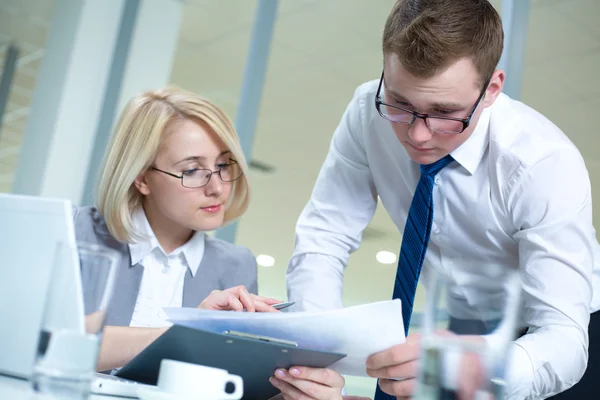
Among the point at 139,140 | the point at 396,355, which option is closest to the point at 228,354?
the point at 396,355

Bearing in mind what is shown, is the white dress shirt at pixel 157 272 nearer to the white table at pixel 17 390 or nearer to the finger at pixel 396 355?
the white table at pixel 17 390

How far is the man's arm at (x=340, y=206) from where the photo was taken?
175 cm

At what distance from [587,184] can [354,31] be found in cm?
256

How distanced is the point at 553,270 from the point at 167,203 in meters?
1.04

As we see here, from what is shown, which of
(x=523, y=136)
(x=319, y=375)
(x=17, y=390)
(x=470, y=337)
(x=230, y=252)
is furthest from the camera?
(x=230, y=252)

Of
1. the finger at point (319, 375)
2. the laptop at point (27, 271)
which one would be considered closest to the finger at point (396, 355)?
the finger at point (319, 375)

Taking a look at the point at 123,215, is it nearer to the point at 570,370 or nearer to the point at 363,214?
the point at 363,214

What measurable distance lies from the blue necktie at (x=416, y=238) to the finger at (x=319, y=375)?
386 mm

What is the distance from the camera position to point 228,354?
930mm

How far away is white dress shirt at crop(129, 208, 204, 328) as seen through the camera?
172cm

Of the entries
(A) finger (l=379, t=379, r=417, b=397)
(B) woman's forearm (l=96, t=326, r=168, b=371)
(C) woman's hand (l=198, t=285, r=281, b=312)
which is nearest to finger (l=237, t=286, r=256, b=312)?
(C) woman's hand (l=198, t=285, r=281, b=312)

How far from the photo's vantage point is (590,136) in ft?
9.14

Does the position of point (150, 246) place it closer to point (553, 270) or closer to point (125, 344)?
point (125, 344)

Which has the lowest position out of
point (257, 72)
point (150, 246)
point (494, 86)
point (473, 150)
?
point (150, 246)
